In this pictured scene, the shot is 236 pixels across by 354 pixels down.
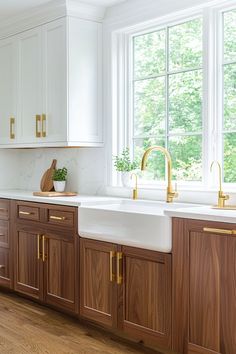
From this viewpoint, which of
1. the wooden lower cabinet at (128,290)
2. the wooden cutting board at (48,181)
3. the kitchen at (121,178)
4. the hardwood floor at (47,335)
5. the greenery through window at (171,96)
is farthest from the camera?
the wooden cutting board at (48,181)

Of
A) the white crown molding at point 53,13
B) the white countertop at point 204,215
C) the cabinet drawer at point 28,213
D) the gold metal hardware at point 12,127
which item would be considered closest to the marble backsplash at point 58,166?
the gold metal hardware at point 12,127

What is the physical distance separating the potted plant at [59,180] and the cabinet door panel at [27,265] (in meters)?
0.50

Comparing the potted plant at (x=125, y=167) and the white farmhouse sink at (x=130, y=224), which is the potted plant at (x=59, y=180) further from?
the white farmhouse sink at (x=130, y=224)

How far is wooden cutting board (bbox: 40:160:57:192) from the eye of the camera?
14.9ft

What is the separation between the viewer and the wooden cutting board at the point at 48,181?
455 centimetres

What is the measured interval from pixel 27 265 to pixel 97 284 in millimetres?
928

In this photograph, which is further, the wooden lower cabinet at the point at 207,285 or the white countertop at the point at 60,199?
the white countertop at the point at 60,199

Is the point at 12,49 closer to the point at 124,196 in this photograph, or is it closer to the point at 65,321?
the point at 124,196

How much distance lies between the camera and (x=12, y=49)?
15.1 feet

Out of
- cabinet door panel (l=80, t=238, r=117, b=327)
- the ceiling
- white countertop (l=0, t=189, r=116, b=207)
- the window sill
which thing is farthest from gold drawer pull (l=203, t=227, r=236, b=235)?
the ceiling

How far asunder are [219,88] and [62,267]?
1.69 m

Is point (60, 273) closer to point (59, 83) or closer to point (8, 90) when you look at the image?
point (59, 83)

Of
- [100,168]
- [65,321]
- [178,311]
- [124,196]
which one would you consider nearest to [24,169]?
[100,168]

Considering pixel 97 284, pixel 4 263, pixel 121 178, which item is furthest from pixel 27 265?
pixel 121 178
